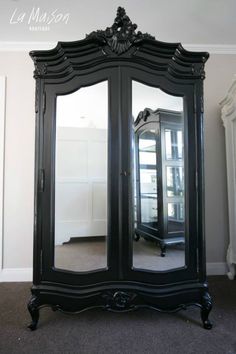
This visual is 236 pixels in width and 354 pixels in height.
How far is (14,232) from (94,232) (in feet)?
3.67

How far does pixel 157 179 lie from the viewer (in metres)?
1.49

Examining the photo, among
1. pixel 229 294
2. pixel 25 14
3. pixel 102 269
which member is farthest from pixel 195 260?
pixel 25 14

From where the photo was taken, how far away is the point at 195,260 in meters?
1.43

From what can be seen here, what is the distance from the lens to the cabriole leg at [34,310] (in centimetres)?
138

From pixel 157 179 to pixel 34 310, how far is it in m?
1.12

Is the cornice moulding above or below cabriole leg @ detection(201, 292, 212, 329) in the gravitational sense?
above

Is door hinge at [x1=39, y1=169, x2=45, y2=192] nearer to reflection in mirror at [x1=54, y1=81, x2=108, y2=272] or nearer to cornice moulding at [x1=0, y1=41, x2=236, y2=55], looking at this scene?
reflection in mirror at [x1=54, y1=81, x2=108, y2=272]

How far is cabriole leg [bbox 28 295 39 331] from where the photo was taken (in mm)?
1377

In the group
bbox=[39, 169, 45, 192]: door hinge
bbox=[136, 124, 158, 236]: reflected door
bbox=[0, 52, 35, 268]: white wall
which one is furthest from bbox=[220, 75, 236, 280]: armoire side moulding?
bbox=[0, 52, 35, 268]: white wall

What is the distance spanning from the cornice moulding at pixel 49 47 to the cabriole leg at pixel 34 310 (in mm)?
2215

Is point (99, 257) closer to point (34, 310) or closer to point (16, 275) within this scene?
point (34, 310)

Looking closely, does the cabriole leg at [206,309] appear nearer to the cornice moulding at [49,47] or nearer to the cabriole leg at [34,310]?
the cabriole leg at [34,310]

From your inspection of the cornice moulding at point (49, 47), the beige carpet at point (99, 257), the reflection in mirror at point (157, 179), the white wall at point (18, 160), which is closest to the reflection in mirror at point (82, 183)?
the beige carpet at point (99, 257)

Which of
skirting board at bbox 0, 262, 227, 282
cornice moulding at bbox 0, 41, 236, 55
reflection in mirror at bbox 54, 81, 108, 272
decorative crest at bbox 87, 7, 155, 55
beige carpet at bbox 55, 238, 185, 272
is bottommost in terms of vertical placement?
skirting board at bbox 0, 262, 227, 282
